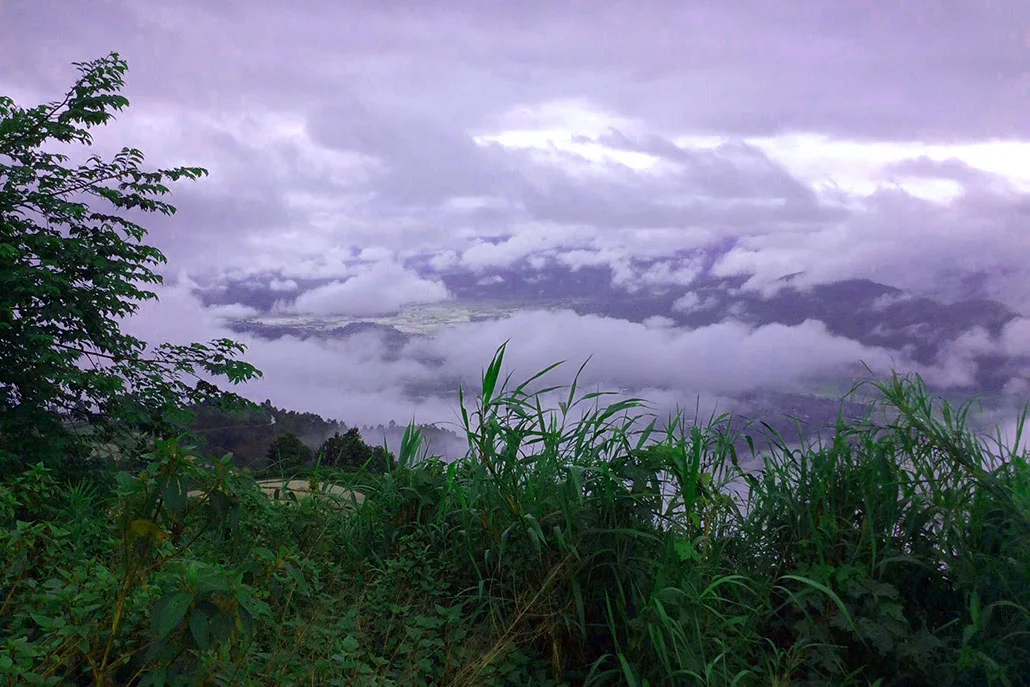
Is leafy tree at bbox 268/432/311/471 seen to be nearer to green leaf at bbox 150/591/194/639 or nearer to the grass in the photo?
the grass

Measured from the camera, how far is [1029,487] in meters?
2.78

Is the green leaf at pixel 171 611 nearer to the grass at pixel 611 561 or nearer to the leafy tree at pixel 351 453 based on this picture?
the grass at pixel 611 561

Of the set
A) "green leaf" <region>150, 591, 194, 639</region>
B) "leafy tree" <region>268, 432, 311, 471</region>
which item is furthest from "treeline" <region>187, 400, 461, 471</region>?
"green leaf" <region>150, 591, 194, 639</region>

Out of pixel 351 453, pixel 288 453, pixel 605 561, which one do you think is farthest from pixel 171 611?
pixel 288 453

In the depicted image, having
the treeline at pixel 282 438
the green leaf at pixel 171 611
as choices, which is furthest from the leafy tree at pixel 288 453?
the green leaf at pixel 171 611

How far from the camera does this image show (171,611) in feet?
4.98

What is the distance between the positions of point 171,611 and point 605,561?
4.69 feet

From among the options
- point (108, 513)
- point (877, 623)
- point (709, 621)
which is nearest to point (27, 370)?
point (108, 513)

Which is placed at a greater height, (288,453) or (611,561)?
(288,453)

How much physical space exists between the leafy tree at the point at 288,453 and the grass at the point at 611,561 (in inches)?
23.5

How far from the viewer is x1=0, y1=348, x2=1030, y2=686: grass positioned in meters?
2.22

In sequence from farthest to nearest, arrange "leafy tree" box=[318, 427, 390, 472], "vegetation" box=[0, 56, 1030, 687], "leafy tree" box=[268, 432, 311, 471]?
"leafy tree" box=[268, 432, 311, 471]
"leafy tree" box=[318, 427, 390, 472]
"vegetation" box=[0, 56, 1030, 687]

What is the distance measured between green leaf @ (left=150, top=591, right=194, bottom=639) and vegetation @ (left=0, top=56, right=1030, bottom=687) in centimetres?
34

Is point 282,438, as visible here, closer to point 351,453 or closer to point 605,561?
point 351,453
